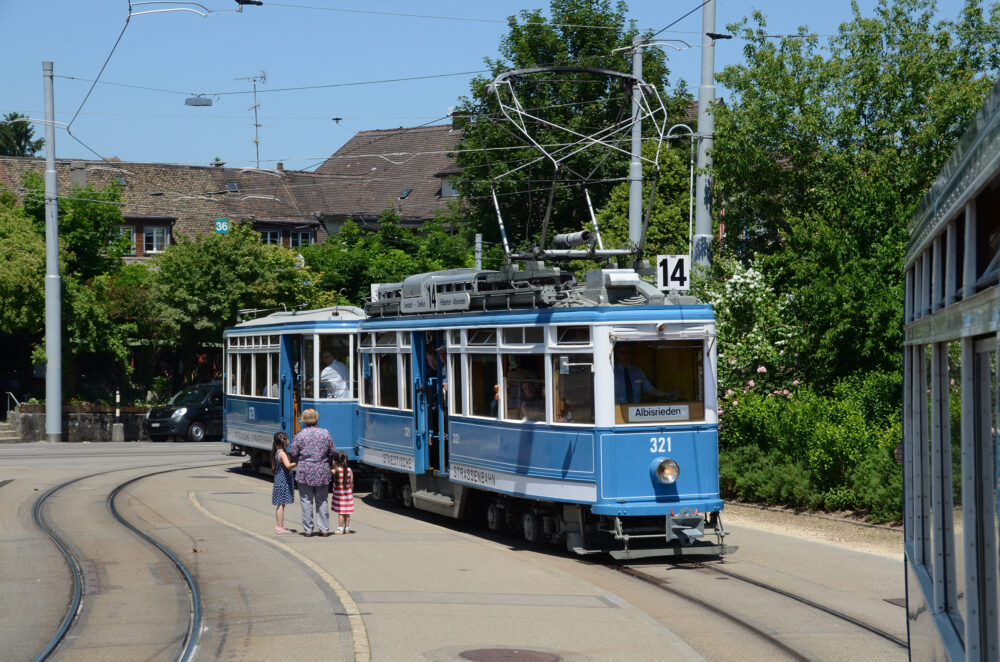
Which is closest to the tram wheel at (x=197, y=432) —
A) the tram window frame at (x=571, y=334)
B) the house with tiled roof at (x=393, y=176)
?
the tram window frame at (x=571, y=334)

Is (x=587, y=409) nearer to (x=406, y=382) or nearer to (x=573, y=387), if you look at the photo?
(x=573, y=387)

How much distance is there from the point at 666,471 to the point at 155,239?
163ft

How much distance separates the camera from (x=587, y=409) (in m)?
13.3

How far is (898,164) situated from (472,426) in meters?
10.7

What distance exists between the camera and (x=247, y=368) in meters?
24.8

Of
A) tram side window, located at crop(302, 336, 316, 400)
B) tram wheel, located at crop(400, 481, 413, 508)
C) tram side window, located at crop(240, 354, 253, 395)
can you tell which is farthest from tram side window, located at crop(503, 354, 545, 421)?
tram side window, located at crop(240, 354, 253, 395)

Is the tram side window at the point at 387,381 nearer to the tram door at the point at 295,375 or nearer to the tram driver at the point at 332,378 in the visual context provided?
the tram driver at the point at 332,378

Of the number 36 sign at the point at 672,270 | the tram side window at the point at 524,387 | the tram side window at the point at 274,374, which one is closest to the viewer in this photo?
the tram side window at the point at 524,387

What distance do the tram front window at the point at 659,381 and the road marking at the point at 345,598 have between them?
3439mm

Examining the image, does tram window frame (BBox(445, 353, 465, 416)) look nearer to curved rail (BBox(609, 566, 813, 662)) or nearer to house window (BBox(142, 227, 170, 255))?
curved rail (BBox(609, 566, 813, 662))

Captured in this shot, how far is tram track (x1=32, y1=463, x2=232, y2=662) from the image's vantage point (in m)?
9.16

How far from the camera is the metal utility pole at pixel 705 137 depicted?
63.6 ft

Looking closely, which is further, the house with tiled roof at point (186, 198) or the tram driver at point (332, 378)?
the house with tiled roof at point (186, 198)

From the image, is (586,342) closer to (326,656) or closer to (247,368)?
(326,656)
